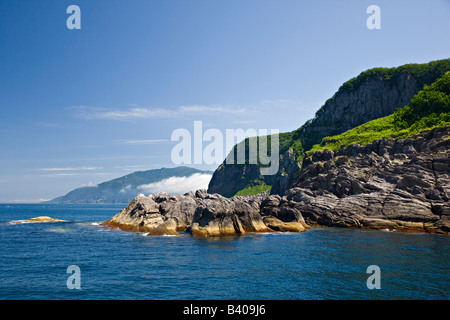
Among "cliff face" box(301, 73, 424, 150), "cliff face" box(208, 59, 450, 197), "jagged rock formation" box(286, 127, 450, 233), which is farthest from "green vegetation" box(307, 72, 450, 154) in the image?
"cliff face" box(301, 73, 424, 150)

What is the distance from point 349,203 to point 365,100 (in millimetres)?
93015

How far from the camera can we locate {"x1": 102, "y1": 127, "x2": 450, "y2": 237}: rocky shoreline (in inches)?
2341

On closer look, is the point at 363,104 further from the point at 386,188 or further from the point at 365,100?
the point at 386,188

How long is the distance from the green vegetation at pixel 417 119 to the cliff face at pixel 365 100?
26320 mm

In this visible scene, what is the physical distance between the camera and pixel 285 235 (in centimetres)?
5834

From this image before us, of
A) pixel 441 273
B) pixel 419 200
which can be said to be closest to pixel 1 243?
pixel 441 273

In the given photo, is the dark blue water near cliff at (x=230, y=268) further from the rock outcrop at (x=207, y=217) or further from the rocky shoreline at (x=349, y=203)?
the rocky shoreline at (x=349, y=203)

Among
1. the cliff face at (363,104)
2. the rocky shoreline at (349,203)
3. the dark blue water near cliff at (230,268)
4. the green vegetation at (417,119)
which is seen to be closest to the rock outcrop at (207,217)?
the rocky shoreline at (349,203)

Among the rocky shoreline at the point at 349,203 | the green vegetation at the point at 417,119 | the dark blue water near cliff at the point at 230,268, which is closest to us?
the dark blue water near cliff at the point at 230,268

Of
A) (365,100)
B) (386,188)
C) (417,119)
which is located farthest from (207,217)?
(365,100)

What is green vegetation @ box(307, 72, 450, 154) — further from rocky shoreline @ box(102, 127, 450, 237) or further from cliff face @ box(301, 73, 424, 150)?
cliff face @ box(301, 73, 424, 150)

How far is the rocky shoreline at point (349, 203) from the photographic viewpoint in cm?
5947
